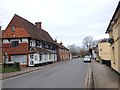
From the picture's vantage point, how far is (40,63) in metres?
45.9

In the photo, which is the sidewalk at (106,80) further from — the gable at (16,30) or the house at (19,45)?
the gable at (16,30)

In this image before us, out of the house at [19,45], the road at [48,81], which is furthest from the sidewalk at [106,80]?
the house at [19,45]

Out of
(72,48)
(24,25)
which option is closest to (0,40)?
(24,25)

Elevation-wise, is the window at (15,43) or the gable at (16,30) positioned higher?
the gable at (16,30)

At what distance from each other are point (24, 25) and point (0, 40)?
5.12m

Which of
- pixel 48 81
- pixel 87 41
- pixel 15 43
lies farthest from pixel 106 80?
pixel 87 41

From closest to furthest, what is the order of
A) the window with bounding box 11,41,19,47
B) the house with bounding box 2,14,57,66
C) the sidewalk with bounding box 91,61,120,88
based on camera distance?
the sidewalk with bounding box 91,61,120,88 → the house with bounding box 2,14,57,66 → the window with bounding box 11,41,19,47

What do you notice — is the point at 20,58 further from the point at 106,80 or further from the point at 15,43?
the point at 106,80

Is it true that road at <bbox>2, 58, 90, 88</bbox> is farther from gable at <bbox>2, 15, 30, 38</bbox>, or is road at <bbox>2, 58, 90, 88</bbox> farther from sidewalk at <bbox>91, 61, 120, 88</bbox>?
gable at <bbox>2, 15, 30, 38</bbox>

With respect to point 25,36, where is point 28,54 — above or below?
below

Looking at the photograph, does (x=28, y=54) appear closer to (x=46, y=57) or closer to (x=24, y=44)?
(x=24, y=44)

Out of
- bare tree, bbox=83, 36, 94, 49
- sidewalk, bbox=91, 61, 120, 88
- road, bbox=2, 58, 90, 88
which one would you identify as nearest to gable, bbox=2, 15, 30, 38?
road, bbox=2, 58, 90, 88

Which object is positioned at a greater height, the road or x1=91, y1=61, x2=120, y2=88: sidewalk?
x1=91, y1=61, x2=120, y2=88: sidewalk

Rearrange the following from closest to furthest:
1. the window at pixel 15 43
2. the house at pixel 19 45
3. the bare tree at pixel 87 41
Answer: the house at pixel 19 45 < the window at pixel 15 43 < the bare tree at pixel 87 41
